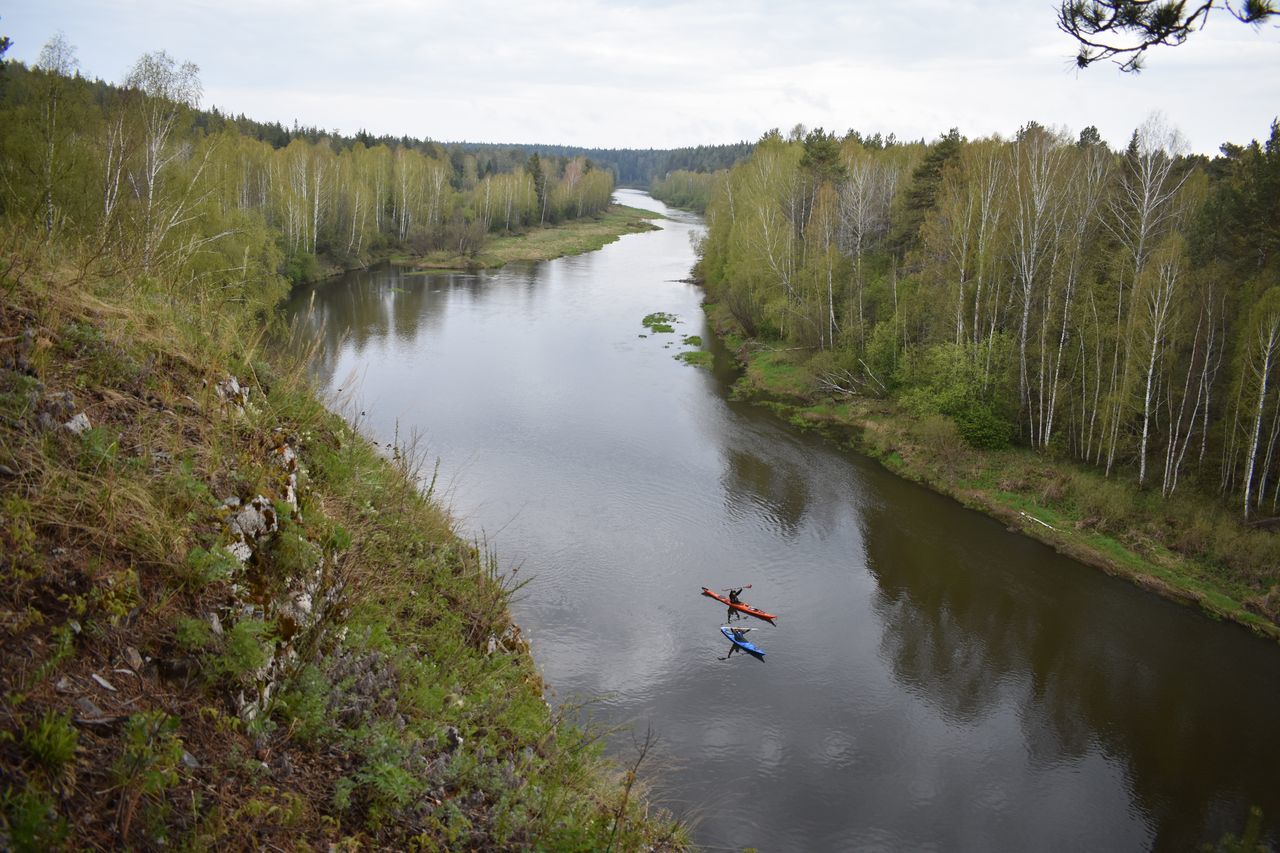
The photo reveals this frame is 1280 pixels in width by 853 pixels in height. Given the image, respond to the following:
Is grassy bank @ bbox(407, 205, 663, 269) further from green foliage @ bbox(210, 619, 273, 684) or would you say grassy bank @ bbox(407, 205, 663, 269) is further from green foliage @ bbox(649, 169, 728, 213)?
green foliage @ bbox(210, 619, 273, 684)

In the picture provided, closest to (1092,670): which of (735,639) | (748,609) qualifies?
(748,609)

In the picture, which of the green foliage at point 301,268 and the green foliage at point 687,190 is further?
the green foliage at point 687,190

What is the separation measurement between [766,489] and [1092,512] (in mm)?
9392

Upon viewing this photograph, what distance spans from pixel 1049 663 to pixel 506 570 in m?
12.2

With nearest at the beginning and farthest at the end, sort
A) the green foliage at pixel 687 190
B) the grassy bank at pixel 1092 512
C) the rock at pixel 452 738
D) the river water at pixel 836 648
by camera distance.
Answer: the rock at pixel 452 738 → the river water at pixel 836 648 → the grassy bank at pixel 1092 512 → the green foliage at pixel 687 190

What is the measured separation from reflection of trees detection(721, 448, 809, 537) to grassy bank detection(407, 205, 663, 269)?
43113mm

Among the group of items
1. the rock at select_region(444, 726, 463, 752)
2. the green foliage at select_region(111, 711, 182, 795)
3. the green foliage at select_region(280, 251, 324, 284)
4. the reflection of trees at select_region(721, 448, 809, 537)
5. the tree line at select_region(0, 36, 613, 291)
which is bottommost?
the reflection of trees at select_region(721, 448, 809, 537)

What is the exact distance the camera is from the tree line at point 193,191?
1416 centimetres

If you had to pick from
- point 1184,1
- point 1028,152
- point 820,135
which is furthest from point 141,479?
point 820,135

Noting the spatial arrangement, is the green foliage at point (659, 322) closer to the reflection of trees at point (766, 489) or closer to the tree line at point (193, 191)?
the reflection of trees at point (766, 489)

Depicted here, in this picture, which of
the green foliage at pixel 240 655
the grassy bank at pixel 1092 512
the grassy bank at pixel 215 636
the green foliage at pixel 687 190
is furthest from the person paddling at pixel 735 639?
the green foliage at pixel 687 190

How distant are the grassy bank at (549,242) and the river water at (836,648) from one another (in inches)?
1466


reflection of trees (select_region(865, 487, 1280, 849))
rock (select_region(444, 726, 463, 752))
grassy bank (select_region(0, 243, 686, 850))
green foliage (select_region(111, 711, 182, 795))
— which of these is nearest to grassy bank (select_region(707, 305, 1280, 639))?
reflection of trees (select_region(865, 487, 1280, 849))

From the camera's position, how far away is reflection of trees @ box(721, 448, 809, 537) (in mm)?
22734
